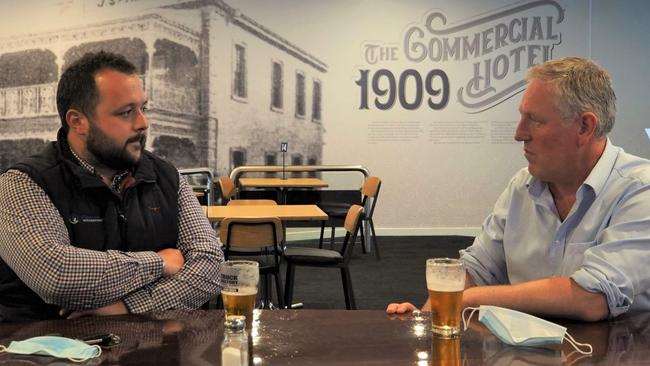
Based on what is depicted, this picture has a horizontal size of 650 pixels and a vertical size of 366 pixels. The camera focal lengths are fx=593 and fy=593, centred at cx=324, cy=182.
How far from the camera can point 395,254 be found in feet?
22.6

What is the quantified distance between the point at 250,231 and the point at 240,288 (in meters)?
2.31

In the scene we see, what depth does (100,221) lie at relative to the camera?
1844 mm

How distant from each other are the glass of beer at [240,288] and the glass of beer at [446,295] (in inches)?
15.6

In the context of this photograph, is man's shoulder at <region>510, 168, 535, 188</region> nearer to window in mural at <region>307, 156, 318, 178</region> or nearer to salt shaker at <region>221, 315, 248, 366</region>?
salt shaker at <region>221, 315, 248, 366</region>

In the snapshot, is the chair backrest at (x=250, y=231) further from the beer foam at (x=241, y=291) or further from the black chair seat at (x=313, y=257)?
the beer foam at (x=241, y=291)

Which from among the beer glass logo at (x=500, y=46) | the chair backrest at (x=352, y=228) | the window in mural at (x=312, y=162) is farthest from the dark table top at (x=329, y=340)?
the beer glass logo at (x=500, y=46)

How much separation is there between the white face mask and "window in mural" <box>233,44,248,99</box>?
679cm

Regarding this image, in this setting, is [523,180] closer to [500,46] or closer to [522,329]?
[522,329]

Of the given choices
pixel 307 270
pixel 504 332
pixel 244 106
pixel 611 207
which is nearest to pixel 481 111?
pixel 244 106

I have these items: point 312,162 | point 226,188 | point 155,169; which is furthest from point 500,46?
point 155,169

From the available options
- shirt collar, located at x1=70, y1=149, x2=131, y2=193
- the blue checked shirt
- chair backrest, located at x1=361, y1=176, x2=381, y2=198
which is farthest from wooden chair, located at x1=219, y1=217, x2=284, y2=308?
chair backrest, located at x1=361, y1=176, x2=381, y2=198

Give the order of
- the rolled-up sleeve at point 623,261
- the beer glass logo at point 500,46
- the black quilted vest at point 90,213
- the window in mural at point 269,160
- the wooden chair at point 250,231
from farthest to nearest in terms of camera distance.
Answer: the beer glass logo at point 500,46 → the window in mural at point 269,160 → the wooden chair at point 250,231 → the black quilted vest at point 90,213 → the rolled-up sleeve at point 623,261

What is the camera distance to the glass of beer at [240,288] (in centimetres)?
131

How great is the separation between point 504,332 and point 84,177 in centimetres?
130
